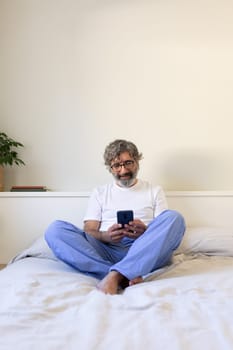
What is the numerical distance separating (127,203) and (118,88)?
936 millimetres

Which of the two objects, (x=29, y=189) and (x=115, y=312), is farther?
(x=29, y=189)

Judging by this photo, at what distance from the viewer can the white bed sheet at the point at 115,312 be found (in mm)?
784

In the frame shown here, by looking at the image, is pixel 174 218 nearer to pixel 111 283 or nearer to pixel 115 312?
pixel 111 283

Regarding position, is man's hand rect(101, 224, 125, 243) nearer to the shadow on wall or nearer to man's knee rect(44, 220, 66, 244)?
man's knee rect(44, 220, 66, 244)

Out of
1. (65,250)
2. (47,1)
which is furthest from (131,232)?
(47,1)

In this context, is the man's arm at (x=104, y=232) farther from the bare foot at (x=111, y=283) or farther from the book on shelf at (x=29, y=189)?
the book on shelf at (x=29, y=189)

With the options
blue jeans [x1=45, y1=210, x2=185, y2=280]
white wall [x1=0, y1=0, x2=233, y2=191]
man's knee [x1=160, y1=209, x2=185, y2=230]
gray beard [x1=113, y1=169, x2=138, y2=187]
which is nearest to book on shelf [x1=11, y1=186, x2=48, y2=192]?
white wall [x1=0, y1=0, x2=233, y2=191]

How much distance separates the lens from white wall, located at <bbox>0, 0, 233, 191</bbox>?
7.93 ft

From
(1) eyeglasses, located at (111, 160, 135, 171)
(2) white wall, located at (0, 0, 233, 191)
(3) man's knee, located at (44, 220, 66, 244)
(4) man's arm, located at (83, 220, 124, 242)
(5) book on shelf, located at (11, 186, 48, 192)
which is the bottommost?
(4) man's arm, located at (83, 220, 124, 242)

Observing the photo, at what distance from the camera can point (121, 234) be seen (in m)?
1.64

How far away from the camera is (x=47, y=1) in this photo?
2539 millimetres

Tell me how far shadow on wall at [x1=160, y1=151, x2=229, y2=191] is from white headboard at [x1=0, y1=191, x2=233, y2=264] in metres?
0.19

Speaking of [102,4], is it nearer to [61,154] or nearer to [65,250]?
[61,154]

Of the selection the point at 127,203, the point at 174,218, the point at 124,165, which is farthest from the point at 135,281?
the point at 124,165
